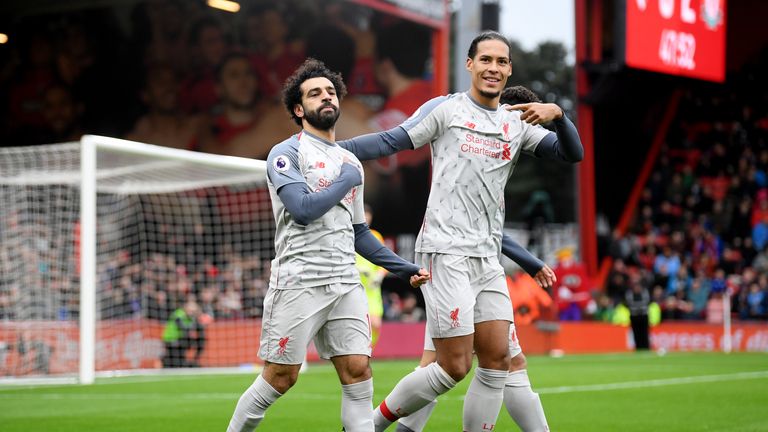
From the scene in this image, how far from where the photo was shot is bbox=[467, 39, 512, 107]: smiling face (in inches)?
235

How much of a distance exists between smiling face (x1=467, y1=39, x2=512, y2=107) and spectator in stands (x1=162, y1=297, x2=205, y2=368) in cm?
1139

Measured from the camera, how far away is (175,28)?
23.6m

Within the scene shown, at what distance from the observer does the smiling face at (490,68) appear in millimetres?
5969

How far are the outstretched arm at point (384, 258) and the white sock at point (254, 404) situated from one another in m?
0.86

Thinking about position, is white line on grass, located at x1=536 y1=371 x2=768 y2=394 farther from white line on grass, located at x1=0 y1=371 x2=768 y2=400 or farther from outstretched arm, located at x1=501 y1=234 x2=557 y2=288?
outstretched arm, located at x1=501 y1=234 x2=557 y2=288

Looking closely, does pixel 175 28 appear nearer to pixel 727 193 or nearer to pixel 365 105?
pixel 365 105

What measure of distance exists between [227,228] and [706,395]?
1116 centimetres

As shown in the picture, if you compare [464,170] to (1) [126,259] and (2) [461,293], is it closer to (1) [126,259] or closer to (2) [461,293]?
(2) [461,293]

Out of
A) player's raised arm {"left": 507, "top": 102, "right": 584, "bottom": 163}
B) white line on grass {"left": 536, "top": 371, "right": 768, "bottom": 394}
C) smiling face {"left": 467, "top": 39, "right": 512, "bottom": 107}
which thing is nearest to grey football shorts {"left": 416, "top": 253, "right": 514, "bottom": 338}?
player's raised arm {"left": 507, "top": 102, "right": 584, "bottom": 163}

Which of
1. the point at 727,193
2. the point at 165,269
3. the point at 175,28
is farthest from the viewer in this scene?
the point at 727,193

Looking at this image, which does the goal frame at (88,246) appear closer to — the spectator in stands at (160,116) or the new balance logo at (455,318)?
the new balance logo at (455,318)

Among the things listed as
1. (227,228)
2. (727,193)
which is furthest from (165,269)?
(727,193)

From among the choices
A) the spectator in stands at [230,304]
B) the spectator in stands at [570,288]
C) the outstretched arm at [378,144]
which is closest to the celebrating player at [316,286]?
the outstretched arm at [378,144]

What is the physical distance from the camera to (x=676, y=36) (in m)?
23.0
